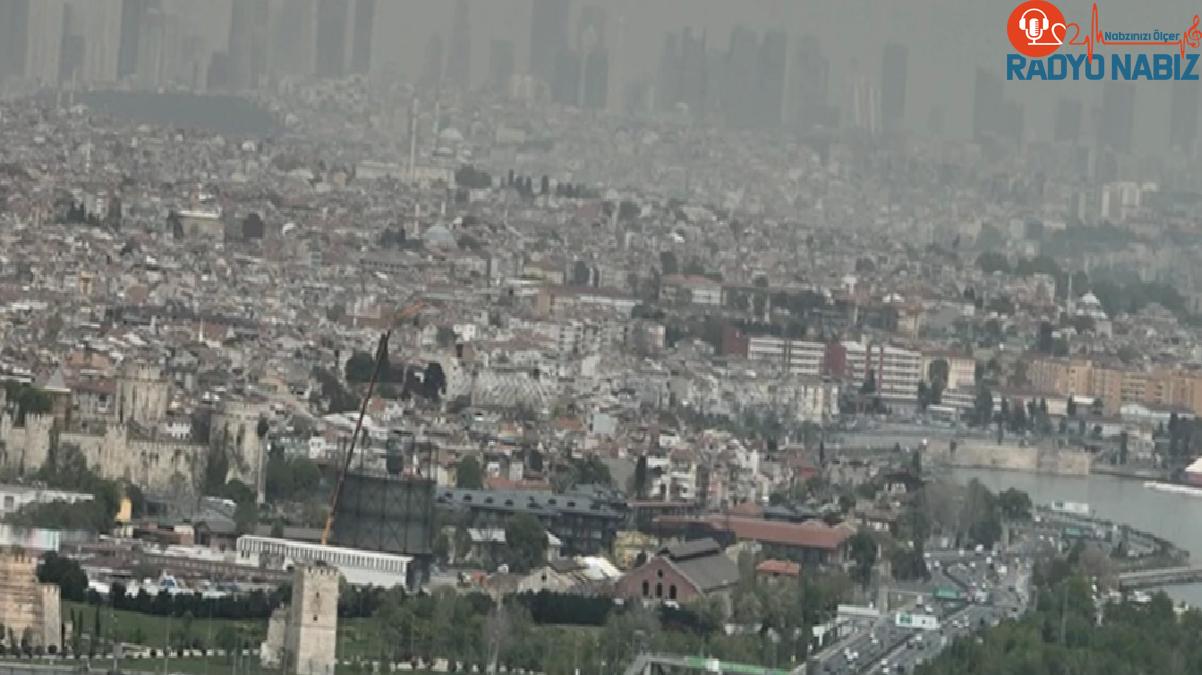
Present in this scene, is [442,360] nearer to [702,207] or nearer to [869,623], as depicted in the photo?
[869,623]

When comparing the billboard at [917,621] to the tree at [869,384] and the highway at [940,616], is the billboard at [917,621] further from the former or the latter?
the tree at [869,384]

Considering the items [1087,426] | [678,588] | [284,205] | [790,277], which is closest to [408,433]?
[678,588]

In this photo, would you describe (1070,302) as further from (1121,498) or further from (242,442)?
(242,442)

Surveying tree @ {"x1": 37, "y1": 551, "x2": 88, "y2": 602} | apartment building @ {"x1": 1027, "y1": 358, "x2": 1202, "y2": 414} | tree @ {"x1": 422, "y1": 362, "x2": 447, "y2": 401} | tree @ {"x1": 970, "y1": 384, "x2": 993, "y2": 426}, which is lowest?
tree @ {"x1": 37, "y1": 551, "x2": 88, "y2": 602}

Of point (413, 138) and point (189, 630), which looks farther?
point (413, 138)

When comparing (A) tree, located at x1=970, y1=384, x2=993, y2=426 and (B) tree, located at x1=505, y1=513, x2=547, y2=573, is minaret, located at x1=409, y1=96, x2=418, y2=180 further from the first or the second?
(B) tree, located at x1=505, y1=513, x2=547, y2=573

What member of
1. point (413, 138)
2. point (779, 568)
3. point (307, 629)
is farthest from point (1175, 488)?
point (413, 138)

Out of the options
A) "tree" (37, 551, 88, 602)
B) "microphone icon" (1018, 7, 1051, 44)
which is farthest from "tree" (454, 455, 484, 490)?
"microphone icon" (1018, 7, 1051, 44)
